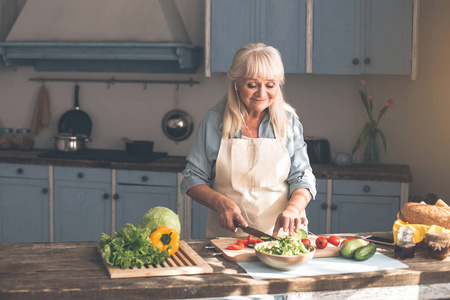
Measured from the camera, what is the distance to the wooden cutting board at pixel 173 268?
1.70m

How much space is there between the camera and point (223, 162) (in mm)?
2469

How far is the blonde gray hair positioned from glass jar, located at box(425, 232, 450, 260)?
823 mm

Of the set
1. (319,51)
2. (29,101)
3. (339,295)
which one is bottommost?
(339,295)

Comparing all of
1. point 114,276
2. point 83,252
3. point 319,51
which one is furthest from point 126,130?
point 114,276

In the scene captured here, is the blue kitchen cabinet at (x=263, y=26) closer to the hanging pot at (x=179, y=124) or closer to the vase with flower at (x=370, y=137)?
the vase with flower at (x=370, y=137)

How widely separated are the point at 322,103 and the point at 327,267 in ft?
8.97

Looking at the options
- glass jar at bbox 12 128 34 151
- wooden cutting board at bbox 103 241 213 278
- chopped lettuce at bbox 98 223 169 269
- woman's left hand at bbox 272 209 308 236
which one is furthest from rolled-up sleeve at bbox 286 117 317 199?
glass jar at bbox 12 128 34 151

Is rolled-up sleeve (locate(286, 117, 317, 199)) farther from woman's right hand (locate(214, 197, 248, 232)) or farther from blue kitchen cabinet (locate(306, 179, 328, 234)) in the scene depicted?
blue kitchen cabinet (locate(306, 179, 328, 234))

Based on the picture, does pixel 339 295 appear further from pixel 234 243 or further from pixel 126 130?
pixel 126 130

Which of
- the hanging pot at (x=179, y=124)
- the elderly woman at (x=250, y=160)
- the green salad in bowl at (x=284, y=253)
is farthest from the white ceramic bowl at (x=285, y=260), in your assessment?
the hanging pot at (x=179, y=124)

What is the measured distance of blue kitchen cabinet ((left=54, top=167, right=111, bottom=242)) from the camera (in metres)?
4.19

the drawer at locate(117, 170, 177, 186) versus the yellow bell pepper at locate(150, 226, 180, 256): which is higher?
the yellow bell pepper at locate(150, 226, 180, 256)

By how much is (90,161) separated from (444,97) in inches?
112

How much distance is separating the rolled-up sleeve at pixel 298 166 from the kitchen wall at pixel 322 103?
1.95 metres
